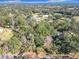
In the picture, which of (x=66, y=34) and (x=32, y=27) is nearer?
(x=66, y=34)

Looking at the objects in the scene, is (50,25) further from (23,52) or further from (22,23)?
(23,52)

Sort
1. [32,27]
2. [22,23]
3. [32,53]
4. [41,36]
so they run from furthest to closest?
[22,23]
[32,27]
[41,36]
[32,53]

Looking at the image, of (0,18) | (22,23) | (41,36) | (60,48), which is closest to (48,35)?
(41,36)

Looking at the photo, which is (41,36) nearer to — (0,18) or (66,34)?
(66,34)

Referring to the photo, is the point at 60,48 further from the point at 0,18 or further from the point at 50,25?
the point at 0,18

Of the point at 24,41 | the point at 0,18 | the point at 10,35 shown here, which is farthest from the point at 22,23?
the point at 24,41

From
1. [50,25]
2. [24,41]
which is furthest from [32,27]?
[24,41]

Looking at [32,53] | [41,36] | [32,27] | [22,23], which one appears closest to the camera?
[32,53]
